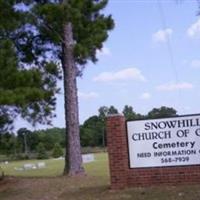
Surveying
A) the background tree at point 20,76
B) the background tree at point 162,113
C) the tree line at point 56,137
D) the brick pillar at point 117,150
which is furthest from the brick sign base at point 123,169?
the tree line at point 56,137

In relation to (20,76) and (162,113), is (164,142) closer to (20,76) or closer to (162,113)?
(20,76)

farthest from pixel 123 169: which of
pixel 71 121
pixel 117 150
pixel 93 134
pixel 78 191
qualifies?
pixel 93 134

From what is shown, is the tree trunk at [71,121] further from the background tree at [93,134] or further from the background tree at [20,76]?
the background tree at [93,134]

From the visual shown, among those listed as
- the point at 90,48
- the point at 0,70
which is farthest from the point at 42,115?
the point at 0,70

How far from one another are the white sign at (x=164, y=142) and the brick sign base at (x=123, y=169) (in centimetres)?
13

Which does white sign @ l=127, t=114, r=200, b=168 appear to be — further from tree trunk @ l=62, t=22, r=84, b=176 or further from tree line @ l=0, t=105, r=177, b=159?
tree line @ l=0, t=105, r=177, b=159

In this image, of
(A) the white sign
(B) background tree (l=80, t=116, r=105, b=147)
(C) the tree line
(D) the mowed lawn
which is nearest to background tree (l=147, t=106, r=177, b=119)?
(A) the white sign

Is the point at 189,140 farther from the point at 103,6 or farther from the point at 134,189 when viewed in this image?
the point at 103,6

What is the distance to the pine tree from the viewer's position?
70.1 feet

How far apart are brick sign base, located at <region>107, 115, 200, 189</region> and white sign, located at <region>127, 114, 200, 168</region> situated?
129 millimetres

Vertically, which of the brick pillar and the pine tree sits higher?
the pine tree

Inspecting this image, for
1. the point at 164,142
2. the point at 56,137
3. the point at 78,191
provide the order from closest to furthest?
the point at 164,142
the point at 78,191
the point at 56,137

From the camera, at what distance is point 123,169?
592 inches

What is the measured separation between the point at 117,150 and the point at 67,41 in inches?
339
